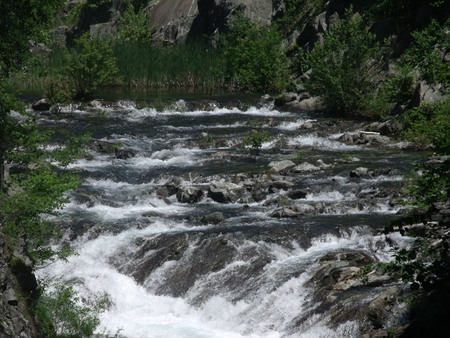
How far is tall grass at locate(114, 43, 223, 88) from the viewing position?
3603 centimetres

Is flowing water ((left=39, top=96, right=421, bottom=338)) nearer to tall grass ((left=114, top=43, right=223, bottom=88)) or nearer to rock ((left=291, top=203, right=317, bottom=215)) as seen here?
rock ((left=291, top=203, right=317, bottom=215))

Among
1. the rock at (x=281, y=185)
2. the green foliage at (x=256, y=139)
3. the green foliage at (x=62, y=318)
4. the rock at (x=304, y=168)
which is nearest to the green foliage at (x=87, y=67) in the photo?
the green foliage at (x=256, y=139)

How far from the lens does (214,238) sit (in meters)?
13.2

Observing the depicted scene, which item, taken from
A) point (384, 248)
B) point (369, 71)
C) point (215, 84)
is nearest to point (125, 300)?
point (384, 248)

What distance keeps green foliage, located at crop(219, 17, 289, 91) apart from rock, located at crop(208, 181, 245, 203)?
1829 cm

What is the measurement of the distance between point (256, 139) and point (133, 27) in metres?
30.5

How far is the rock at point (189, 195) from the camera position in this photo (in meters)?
16.4

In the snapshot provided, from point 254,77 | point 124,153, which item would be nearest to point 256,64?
point 254,77

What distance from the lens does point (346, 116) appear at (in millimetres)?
26672

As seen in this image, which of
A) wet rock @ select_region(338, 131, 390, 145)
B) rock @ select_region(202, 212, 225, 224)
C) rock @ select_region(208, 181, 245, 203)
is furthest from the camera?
wet rock @ select_region(338, 131, 390, 145)

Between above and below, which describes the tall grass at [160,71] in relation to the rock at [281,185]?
above

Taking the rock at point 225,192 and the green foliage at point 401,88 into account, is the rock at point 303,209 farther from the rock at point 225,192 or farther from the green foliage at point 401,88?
the green foliage at point 401,88

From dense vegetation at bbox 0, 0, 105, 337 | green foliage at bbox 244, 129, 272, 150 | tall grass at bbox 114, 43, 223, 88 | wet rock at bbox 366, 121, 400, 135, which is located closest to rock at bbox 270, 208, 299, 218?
dense vegetation at bbox 0, 0, 105, 337

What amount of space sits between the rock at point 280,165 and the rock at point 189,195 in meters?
2.79
